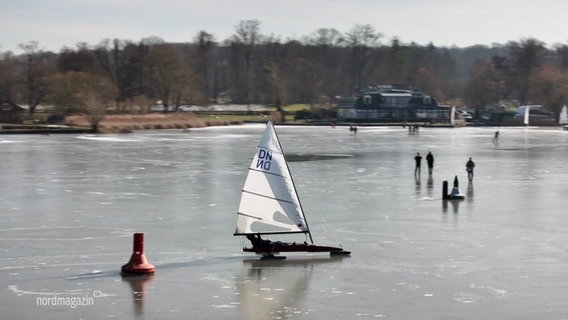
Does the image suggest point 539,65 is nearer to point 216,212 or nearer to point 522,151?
point 522,151

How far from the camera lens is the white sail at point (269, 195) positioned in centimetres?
2280

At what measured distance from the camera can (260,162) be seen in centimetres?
2286

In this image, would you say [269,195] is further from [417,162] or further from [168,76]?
[168,76]

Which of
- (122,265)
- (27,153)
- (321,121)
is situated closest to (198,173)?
(27,153)

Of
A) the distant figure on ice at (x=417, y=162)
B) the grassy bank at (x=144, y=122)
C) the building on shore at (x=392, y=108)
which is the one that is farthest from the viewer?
the building on shore at (x=392, y=108)

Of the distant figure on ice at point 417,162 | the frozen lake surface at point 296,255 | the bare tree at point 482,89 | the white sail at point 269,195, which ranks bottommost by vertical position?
the frozen lake surface at point 296,255

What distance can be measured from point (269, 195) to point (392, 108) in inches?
5265

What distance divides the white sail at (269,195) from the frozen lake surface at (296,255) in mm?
958

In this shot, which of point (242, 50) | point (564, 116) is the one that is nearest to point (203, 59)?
point (242, 50)

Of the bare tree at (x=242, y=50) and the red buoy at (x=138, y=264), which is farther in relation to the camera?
the bare tree at (x=242, y=50)

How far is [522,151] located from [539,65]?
122 meters

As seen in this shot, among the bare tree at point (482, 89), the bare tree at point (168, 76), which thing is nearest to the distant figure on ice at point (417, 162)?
the bare tree at point (168, 76)

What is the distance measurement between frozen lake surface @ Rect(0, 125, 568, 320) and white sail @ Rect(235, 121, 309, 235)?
37.7 inches

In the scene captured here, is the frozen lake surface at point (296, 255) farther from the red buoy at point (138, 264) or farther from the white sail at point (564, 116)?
the white sail at point (564, 116)
